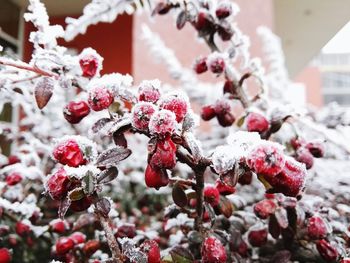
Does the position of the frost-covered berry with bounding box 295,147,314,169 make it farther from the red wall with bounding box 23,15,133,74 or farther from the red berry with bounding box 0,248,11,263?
the red wall with bounding box 23,15,133,74

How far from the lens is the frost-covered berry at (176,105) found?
0.62 metres

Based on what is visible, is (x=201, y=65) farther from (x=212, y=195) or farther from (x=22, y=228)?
(x=22, y=228)

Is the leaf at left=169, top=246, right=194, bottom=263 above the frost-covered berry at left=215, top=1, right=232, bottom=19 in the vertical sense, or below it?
below

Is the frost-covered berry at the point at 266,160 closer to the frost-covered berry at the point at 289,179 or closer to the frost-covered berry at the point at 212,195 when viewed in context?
the frost-covered berry at the point at 289,179

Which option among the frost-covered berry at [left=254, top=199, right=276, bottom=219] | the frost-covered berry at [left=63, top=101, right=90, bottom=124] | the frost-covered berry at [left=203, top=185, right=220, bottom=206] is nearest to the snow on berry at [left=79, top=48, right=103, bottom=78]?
the frost-covered berry at [left=63, top=101, right=90, bottom=124]

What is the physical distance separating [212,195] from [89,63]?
33 centimetres

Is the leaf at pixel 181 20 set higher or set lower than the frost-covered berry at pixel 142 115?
higher

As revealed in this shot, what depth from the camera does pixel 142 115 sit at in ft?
1.98

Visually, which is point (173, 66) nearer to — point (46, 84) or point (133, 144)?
point (133, 144)

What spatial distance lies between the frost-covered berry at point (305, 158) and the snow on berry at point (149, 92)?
1.18 feet

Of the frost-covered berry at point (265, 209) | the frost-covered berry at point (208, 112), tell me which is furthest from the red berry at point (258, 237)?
the frost-covered berry at point (208, 112)

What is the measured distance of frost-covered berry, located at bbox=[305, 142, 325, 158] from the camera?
2.96 feet

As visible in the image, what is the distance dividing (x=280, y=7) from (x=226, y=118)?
5.31 metres

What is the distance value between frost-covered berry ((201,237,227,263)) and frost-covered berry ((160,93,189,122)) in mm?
223
